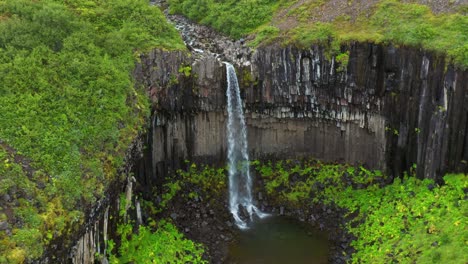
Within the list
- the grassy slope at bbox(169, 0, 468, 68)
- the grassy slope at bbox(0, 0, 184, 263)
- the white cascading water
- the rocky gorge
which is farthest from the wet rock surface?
the grassy slope at bbox(169, 0, 468, 68)

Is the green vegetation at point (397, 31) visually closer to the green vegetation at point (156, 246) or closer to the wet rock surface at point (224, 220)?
the wet rock surface at point (224, 220)

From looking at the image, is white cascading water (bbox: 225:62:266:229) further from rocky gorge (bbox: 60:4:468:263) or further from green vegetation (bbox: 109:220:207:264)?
green vegetation (bbox: 109:220:207:264)

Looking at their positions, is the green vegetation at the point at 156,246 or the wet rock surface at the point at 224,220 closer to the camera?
the green vegetation at the point at 156,246

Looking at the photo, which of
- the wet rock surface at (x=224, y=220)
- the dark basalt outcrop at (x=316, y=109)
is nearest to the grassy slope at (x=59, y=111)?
the dark basalt outcrop at (x=316, y=109)

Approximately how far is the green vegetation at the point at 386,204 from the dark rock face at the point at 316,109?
0.97m

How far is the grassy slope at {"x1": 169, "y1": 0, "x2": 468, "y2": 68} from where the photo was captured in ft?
87.1

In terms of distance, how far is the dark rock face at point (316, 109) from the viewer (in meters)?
26.5

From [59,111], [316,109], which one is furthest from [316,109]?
[59,111]

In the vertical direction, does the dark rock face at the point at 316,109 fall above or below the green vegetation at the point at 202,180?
above

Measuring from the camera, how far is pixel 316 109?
31.1 metres

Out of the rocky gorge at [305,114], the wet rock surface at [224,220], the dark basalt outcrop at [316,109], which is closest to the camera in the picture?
the dark basalt outcrop at [316,109]

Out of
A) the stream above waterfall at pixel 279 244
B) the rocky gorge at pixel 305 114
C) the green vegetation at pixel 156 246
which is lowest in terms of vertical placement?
the stream above waterfall at pixel 279 244

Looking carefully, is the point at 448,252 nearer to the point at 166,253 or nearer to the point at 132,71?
the point at 166,253

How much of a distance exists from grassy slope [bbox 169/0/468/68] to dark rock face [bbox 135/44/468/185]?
34.3 inches
